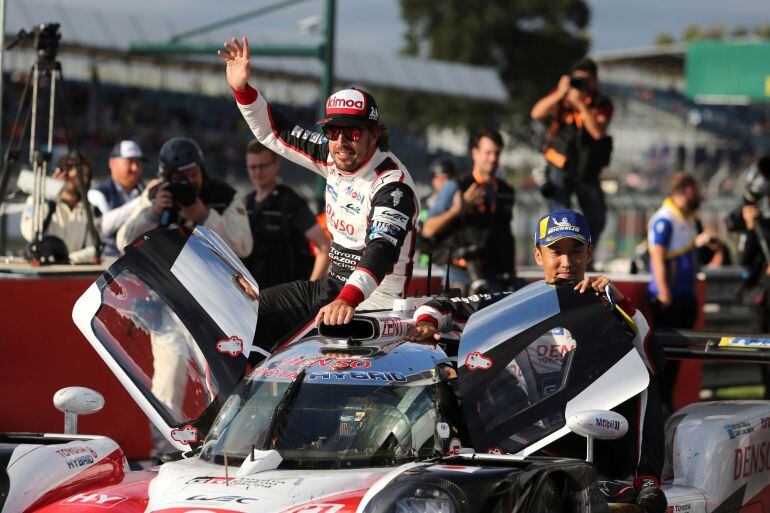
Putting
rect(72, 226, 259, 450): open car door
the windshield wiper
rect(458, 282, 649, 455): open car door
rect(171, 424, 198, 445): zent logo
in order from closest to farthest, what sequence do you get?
the windshield wiper → rect(458, 282, 649, 455): open car door → rect(171, 424, 198, 445): zent logo → rect(72, 226, 259, 450): open car door

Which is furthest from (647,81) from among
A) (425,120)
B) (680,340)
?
(680,340)

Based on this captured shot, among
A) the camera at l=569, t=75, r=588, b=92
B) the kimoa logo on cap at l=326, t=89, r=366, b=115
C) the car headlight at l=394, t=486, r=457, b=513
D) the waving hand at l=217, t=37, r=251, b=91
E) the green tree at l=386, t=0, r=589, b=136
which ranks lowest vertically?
the car headlight at l=394, t=486, r=457, b=513

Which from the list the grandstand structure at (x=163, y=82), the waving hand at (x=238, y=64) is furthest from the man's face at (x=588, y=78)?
the grandstand structure at (x=163, y=82)

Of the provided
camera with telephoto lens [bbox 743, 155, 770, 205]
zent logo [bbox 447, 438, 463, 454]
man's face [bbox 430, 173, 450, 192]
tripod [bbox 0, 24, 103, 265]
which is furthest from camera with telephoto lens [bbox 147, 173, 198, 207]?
camera with telephoto lens [bbox 743, 155, 770, 205]

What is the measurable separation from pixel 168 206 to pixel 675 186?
5164 millimetres

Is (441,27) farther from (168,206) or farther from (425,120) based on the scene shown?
(168,206)

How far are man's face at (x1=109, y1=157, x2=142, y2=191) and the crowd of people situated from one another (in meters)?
0.01

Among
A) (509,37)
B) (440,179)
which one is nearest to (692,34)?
(509,37)

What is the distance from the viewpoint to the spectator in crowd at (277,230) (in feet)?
32.8

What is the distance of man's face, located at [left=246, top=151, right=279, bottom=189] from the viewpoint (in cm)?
1009

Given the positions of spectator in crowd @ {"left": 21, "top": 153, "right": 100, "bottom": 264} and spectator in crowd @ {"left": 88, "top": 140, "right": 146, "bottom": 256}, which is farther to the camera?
spectator in crowd @ {"left": 88, "top": 140, "right": 146, "bottom": 256}

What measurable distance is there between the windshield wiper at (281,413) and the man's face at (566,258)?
1.61m

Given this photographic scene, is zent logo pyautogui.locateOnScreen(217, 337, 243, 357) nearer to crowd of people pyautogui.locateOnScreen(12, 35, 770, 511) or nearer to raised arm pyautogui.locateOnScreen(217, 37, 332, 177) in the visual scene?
crowd of people pyautogui.locateOnScreen(12, 35, 770, 511)

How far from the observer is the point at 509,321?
638cm
